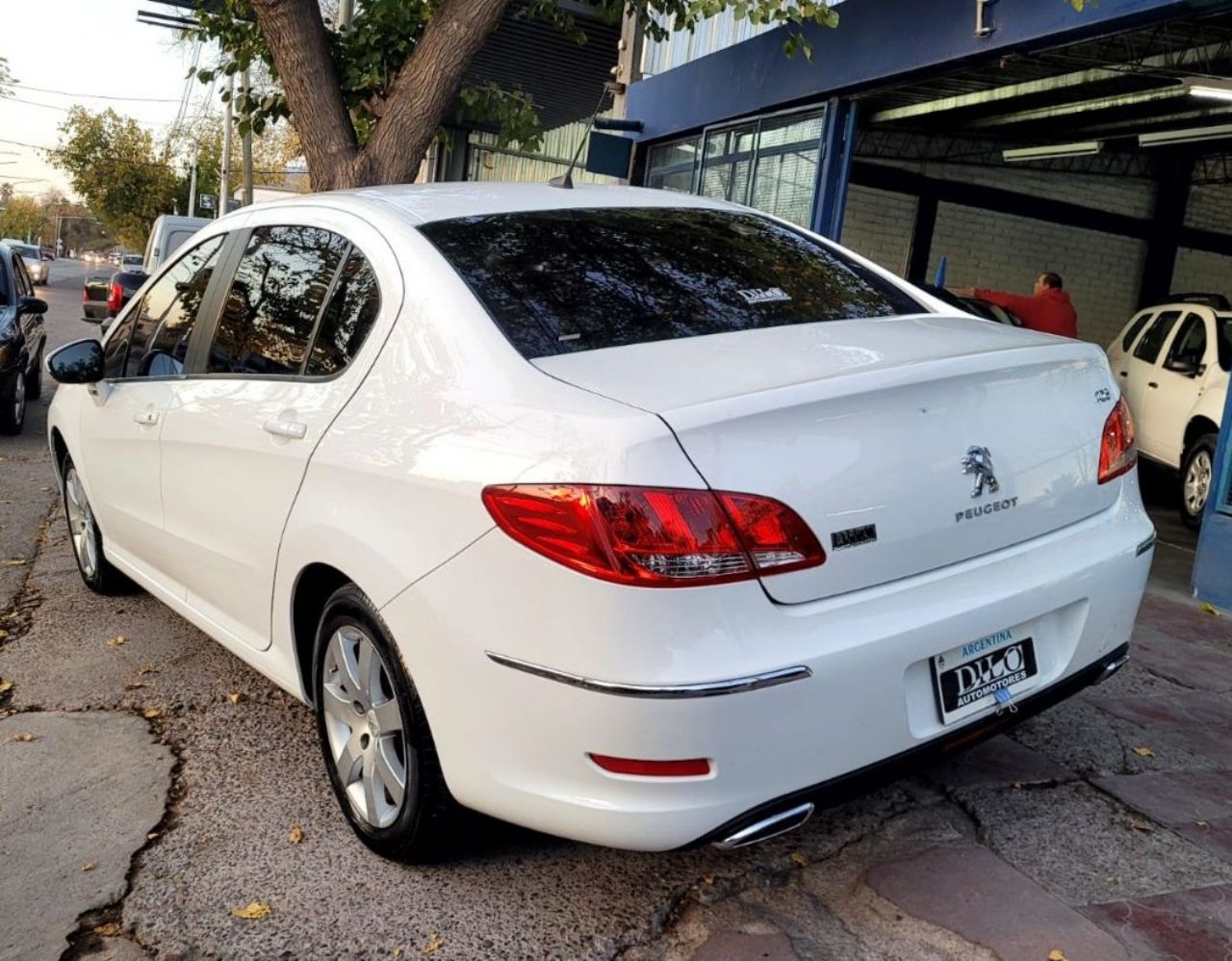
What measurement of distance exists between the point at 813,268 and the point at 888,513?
1.26 metres

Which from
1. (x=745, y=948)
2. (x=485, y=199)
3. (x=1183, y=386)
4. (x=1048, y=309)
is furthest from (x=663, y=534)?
(x=1048, y=309)

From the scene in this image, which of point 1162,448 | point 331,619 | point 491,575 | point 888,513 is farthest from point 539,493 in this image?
point 1162,448

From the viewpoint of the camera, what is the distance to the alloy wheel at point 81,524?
16.9ft

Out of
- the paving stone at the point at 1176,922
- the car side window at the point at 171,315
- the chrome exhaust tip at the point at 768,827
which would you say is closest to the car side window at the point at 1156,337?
the paving stone at the point at 1176,922

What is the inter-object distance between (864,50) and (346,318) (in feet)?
23.1

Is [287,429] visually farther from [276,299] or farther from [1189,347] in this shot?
[1189,347]

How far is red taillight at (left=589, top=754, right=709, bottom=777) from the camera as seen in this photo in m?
2.30

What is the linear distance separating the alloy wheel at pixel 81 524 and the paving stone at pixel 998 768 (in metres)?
3.60

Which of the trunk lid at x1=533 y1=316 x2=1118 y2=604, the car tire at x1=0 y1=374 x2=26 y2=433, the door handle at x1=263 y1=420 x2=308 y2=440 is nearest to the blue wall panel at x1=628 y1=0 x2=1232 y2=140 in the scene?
the trunk lid at x1=533 y1=316 x2=1118 y2=604

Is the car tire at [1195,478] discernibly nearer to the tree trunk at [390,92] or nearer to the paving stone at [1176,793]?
the paving stone at [1176,793]

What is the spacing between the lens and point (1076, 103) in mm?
14055

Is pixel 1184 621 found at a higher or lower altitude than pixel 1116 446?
lower

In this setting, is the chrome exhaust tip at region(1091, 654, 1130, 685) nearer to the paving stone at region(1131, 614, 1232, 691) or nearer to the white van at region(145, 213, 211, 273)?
the paving stone at region(1131, 614, 1232, 691)

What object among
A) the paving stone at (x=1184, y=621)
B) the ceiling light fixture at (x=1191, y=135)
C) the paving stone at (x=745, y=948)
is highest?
the ceiling light fixture at (x=1191, y=135)
